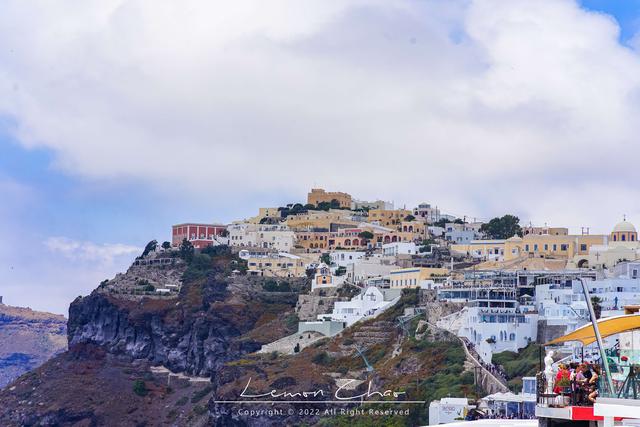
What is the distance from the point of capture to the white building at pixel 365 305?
99375mm

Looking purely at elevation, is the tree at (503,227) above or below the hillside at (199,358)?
above

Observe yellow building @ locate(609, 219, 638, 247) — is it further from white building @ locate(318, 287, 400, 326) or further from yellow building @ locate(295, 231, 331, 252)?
yellow building @ locate(295, 231, 331, 252)

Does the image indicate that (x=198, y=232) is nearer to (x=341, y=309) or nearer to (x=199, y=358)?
(x=199, y=358)

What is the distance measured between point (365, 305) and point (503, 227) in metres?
29.4

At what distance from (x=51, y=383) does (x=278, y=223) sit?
28144 millimetres

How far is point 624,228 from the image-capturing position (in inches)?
4082

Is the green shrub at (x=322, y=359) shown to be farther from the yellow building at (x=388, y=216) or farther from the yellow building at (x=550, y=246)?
the yellow building at (x=388, y=216)

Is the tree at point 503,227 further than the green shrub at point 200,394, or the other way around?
the tree at point 503,227

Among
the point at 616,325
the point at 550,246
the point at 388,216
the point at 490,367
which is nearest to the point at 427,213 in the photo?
the point at 388,216

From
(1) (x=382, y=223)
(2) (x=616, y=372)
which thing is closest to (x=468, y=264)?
(1) (x=382, y=223)

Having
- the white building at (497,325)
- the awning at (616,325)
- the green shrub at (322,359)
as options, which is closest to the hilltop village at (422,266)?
the white building at (497,325)

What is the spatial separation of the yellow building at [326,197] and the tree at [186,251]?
23.7 meters

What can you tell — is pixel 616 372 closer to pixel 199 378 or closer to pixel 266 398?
pixel 266 398

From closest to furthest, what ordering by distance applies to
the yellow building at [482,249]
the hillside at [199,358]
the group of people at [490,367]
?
the group of people at [490,367] → the hillside at [199,358] → the yellow building at [482,249]
